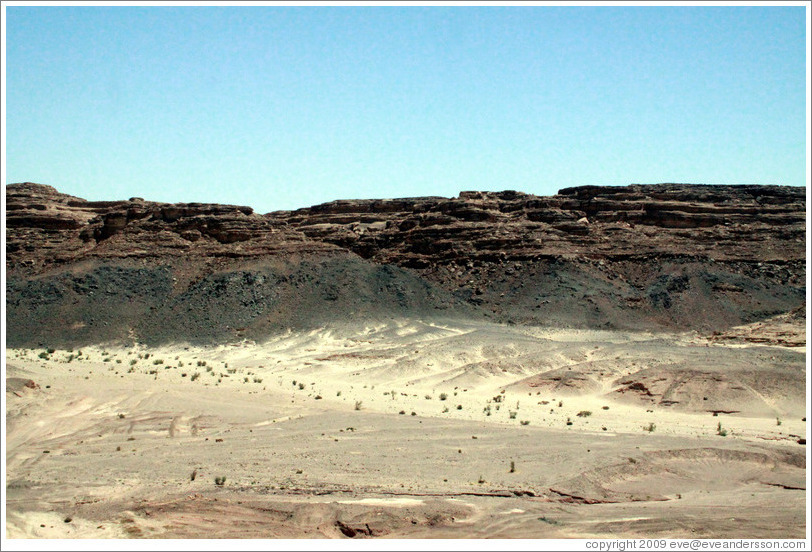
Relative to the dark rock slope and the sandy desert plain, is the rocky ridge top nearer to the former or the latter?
the dark rock slope

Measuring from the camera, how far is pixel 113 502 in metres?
14.6

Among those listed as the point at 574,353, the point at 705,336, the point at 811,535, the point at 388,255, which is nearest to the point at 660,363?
the point at 574,353

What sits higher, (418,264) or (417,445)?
(418,264)

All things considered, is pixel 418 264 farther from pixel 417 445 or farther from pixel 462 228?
pixel 417 445

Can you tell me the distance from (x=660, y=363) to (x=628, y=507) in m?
20.6

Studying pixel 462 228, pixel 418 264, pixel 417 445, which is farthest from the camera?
pixel 462 228

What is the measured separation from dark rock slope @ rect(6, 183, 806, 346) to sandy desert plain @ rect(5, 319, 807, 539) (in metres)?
9.70

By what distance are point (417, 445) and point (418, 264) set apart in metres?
42.4

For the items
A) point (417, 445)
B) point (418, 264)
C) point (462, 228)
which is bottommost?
point (417, 445)

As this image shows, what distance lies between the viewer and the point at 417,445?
2005 centimetres

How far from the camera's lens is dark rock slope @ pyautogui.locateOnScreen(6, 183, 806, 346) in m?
49.1

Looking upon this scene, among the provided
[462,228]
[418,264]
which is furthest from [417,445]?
[462,228]

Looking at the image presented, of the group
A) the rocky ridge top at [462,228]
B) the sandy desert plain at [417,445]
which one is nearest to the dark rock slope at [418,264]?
the rocky ridge top at [462,228]

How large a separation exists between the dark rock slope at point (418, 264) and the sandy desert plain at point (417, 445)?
9.70 meters
